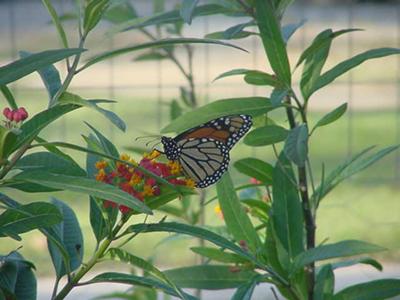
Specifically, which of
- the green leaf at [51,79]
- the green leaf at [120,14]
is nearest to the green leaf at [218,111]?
the green leaf at [51,79]

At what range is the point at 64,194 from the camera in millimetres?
4641

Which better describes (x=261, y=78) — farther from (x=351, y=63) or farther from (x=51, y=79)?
(x=51, y=79)

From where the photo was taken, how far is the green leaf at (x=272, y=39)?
1.36 metres

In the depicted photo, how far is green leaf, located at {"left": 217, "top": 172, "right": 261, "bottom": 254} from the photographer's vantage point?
57.8 inches

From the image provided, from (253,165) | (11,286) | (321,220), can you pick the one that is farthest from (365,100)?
(11,286)

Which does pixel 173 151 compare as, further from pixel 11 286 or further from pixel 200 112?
pixel 11 286

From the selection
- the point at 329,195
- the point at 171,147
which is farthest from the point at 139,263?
the point at 329,195

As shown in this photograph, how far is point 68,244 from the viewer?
135 cm

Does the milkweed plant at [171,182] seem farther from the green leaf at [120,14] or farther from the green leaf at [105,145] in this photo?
the green leaf at [120,14]

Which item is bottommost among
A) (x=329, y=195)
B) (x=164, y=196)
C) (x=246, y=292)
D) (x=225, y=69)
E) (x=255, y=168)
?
(x=246, y=292)

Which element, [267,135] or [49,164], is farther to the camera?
[267,135]

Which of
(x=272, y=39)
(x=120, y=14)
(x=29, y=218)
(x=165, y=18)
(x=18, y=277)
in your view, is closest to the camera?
(x=29, y=218)

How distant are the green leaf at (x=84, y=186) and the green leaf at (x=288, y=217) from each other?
459mm

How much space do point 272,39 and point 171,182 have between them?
30 centimetres
